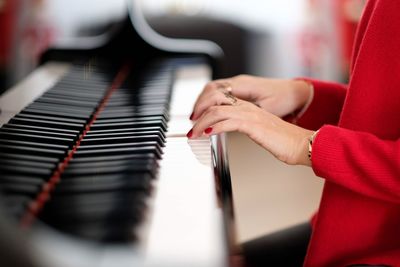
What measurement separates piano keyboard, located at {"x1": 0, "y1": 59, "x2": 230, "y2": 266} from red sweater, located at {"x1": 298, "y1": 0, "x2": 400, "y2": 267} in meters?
0.20

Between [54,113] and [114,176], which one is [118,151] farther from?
[54,113]

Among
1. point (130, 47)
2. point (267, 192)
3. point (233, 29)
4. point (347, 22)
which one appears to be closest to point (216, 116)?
point (130, 47)

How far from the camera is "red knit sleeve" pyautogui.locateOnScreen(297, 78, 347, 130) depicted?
4.29ft

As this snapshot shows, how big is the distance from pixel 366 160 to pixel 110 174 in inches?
14.6

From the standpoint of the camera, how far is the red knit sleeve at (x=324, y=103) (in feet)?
4.29

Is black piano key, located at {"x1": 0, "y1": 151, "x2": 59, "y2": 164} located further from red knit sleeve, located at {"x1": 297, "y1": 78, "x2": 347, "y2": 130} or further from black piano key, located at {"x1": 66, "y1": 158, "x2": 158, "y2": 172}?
red knit sleeve, located at {"x1": 297, "y1": 78, "x2": 347, "y2": 130}

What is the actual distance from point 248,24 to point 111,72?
1.97m

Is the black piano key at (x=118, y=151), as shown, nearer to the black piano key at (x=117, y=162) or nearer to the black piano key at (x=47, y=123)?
the black piano key at (x=117, y=162)

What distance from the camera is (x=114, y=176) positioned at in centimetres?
83

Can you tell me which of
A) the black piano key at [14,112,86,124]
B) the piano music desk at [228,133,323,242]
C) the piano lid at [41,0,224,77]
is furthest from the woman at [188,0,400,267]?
the piano music desk at [228,133,323,242]

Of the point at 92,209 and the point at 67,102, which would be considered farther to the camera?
the point at 67,102

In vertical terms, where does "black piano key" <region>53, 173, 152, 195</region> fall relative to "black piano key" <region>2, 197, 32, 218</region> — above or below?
below

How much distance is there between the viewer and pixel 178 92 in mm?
1414

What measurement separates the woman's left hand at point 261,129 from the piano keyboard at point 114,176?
0.17 feet
